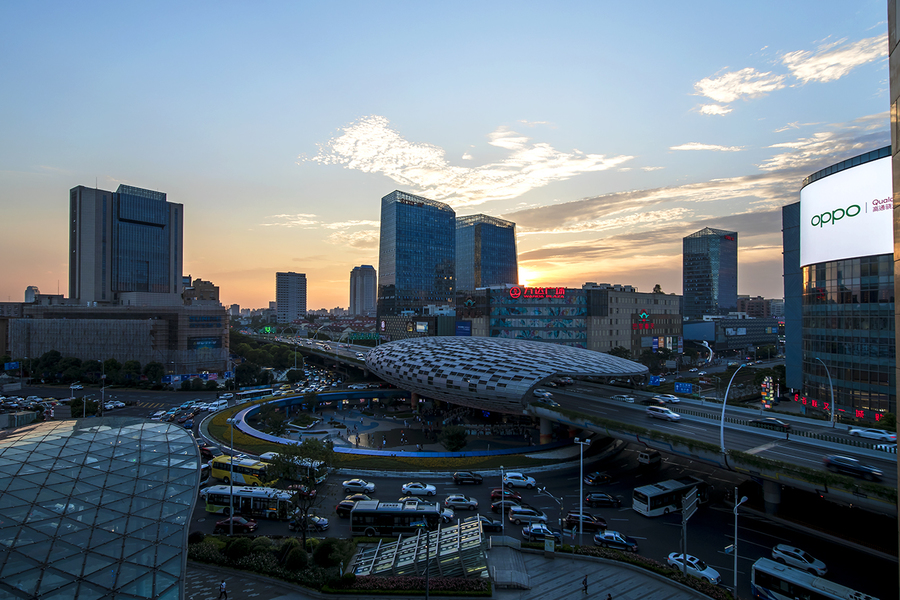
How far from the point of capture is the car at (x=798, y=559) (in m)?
23.1

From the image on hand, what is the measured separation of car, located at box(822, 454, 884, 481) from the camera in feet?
82.7

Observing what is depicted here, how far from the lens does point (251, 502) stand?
3178cm

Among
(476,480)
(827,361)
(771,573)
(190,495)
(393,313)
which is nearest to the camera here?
(190,495)

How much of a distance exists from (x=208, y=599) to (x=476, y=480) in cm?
2146

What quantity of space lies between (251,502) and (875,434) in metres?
49.7

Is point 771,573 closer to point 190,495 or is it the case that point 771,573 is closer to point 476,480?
point 476,480

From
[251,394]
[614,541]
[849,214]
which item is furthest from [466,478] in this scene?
[849,214]

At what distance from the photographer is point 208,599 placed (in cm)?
2120

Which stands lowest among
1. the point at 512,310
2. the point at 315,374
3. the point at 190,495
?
the point at 315,374

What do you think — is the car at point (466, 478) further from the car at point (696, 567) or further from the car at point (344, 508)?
the car at point (696, 567)

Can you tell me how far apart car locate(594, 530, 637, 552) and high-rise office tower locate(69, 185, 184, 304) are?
555 ft

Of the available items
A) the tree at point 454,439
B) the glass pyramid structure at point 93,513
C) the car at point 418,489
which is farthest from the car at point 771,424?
the glass pyramid structure at point 93,513

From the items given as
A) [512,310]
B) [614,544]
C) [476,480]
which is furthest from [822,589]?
[512,310]

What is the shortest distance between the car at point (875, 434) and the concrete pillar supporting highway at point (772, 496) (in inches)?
475
